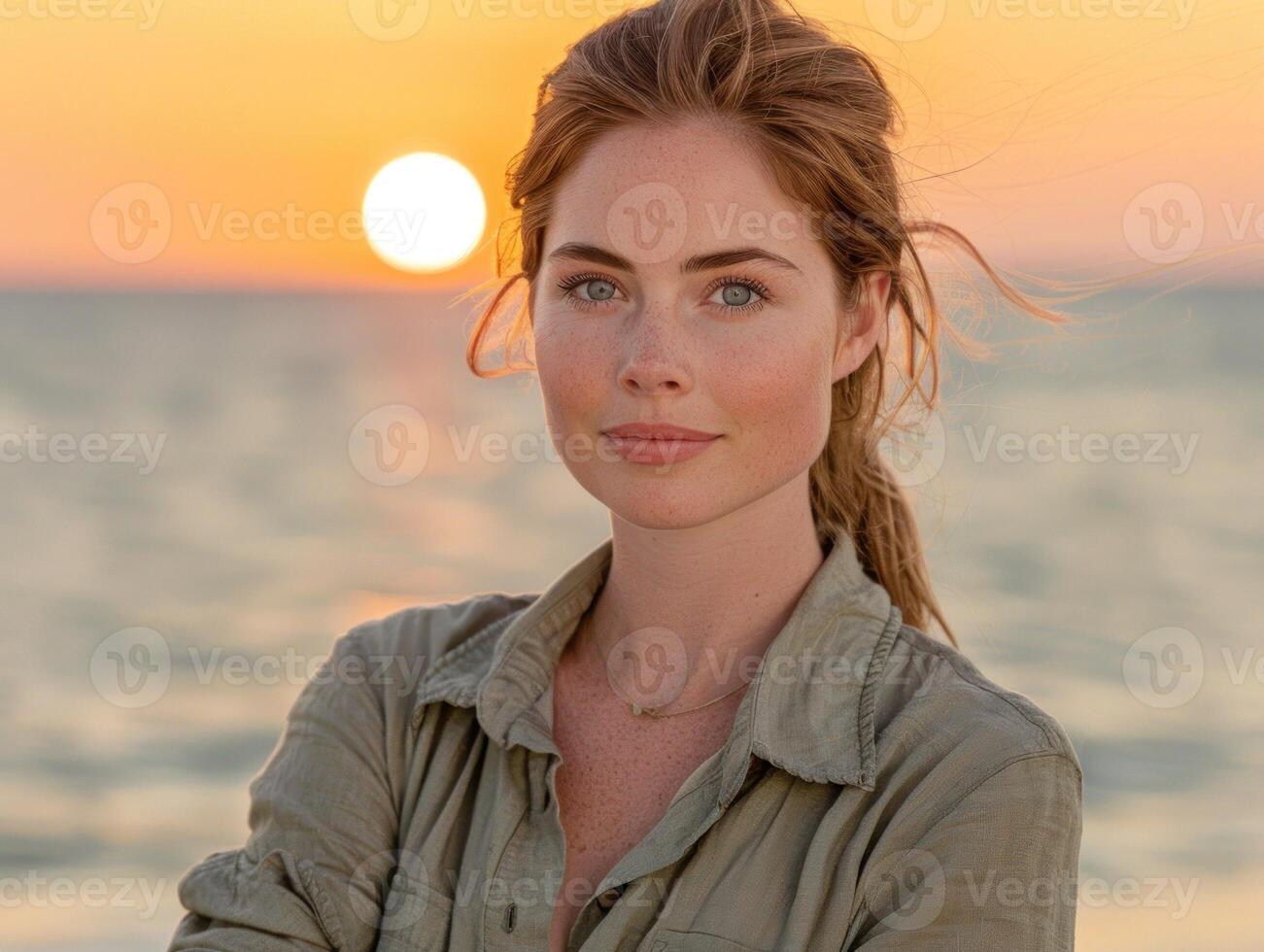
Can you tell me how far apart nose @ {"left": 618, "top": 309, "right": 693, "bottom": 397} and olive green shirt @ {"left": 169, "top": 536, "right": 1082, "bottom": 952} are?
0.41 m

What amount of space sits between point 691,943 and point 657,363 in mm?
775

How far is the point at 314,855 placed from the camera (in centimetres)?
227

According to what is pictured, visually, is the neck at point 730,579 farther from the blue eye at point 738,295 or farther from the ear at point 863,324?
the blue eye at point 738,295

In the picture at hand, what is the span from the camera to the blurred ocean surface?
21.3 feet

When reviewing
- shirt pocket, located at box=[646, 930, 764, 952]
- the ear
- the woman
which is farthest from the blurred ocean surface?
shirt pocket, located at box=[646, 930, 764, 952]

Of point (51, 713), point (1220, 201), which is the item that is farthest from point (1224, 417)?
point (1220, 201)

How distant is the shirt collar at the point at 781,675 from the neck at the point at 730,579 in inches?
2.1

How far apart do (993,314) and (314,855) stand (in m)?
1.45

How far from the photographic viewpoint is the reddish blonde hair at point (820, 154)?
226 centimetres

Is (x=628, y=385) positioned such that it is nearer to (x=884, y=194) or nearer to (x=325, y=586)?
(x=884, y=194)

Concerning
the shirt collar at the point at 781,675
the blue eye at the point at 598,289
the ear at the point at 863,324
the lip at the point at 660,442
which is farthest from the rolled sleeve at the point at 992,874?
the blue eye at the point at 598,289

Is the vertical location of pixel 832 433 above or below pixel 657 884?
above

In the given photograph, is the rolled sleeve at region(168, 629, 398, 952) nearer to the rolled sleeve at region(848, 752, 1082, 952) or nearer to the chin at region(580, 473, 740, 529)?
the chin at region(580, 473, 740, 529)

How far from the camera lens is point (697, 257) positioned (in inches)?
85.4
